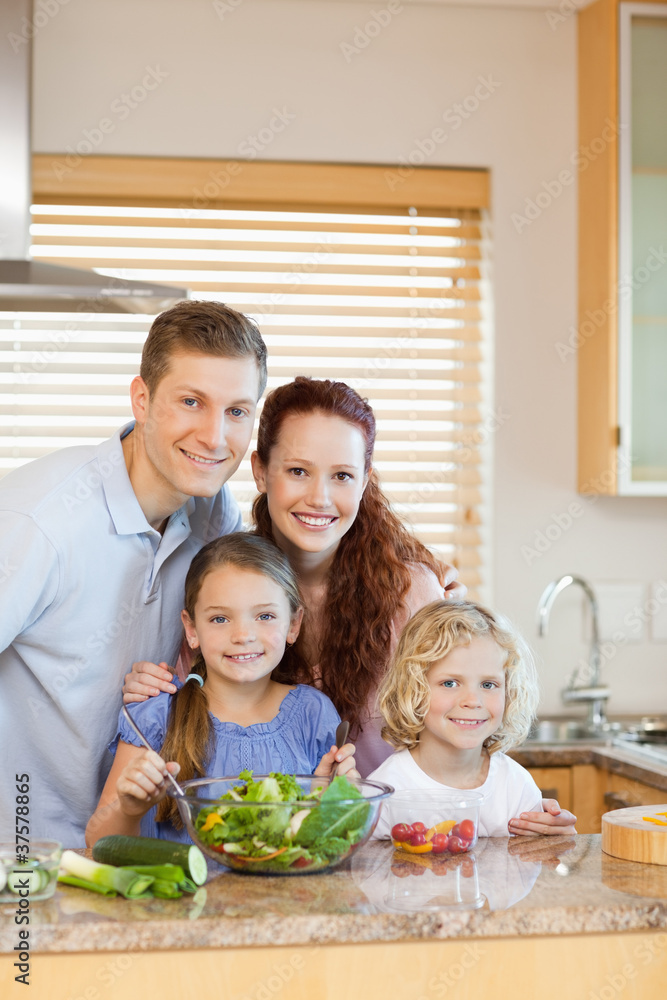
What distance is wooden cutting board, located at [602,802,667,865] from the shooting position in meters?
1.13

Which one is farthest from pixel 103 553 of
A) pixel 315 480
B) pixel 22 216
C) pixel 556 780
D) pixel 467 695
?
pixel 556 780

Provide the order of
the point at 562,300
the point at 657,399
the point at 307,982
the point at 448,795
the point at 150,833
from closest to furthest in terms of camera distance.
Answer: the point at 307,982 < the point at 448,795 < the point at 150,833 < the point at 657,399 < the point at 562,300

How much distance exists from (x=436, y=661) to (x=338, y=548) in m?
0.41

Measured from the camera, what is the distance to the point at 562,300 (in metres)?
2.90

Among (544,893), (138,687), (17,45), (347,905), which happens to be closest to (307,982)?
(347,905)

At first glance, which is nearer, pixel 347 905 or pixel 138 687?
pixel 347 905

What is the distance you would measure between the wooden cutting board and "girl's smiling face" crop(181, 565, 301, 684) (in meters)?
0.50

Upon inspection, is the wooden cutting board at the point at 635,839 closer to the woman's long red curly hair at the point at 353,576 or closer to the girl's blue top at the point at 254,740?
the girl's blue top at the point at 254,740

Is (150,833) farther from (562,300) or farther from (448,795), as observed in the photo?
(562,300)

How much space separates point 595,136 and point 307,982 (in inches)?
95.8

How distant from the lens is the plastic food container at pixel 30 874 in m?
0.98

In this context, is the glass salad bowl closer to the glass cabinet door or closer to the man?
the man

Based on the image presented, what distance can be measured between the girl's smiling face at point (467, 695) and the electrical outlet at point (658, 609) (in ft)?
5.53

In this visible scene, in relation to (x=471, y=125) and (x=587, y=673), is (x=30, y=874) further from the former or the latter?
(x=471, y=125)
